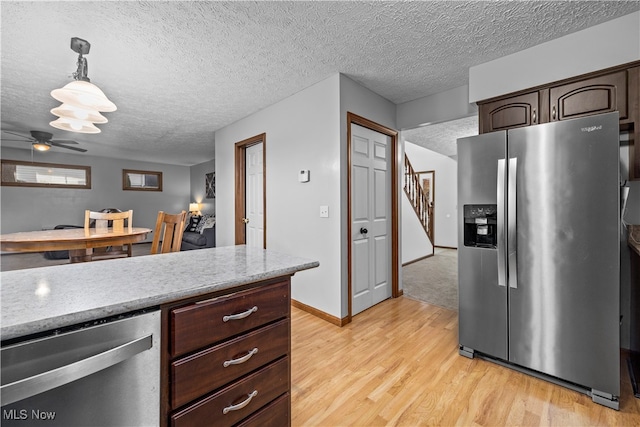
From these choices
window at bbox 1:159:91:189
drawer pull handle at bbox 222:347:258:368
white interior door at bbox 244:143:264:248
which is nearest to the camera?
drawer pull handle at bbox 222:347:258:368

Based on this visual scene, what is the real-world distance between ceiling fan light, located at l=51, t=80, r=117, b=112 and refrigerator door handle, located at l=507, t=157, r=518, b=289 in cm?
303

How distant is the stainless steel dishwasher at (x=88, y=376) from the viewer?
1.97ft

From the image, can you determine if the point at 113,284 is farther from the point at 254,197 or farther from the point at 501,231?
the point at 254,197

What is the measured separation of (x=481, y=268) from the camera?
204 cm

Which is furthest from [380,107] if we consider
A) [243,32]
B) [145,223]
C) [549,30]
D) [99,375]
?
[145,223]

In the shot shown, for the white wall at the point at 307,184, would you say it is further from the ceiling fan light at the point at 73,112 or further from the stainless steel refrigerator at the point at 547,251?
the ceiling fan light at the point at 73,112

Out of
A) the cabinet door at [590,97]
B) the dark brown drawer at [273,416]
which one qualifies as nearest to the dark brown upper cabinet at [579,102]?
the cabinet door at [590,97]

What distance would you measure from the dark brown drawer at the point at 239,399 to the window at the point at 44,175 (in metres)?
8.37

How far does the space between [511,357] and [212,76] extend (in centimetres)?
353

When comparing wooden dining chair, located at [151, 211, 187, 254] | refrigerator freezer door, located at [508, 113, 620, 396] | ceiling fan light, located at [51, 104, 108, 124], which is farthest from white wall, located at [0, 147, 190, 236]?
refrigerator freezer door, located at [508, 113, 620, 396]

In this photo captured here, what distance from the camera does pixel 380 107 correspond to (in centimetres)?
328

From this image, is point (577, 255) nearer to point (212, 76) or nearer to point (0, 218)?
point (212, 76)

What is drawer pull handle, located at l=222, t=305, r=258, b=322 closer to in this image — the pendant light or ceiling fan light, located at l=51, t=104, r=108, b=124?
the pendant light

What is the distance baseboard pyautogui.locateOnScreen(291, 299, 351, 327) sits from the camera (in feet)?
8.90
